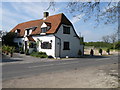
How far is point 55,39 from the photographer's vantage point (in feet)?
81.3

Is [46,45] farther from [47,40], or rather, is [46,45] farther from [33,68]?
[33,68]

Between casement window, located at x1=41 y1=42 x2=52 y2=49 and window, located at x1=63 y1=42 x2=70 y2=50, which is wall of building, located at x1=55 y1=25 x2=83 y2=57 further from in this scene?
casement window, located at x1=41 y1=42 x2=52 y2=49

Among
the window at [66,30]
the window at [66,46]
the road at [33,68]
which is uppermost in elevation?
the window at [66,30]

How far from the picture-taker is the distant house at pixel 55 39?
82.6ft

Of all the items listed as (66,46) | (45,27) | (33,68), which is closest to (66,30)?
(66,46)

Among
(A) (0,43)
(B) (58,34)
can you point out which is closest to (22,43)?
(A) (0,43)

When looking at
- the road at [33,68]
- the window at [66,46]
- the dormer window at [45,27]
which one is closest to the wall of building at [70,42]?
the window at [66,46]

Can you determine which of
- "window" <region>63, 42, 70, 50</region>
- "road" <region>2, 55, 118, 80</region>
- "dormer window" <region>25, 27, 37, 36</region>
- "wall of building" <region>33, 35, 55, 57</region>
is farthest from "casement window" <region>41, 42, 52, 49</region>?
"road" <region>2, 55, 118, 80</region>

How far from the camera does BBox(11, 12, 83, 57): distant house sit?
25189mm

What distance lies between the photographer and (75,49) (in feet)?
92.4

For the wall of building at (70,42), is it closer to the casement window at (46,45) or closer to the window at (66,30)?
the window at (66,30)

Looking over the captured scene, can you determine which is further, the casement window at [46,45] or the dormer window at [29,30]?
the dormer window at [29,30]

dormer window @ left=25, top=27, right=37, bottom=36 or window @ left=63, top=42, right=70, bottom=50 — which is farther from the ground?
dormer window @ left=25, top=27, right=37, bottom=36

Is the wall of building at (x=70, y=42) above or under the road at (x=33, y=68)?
above
